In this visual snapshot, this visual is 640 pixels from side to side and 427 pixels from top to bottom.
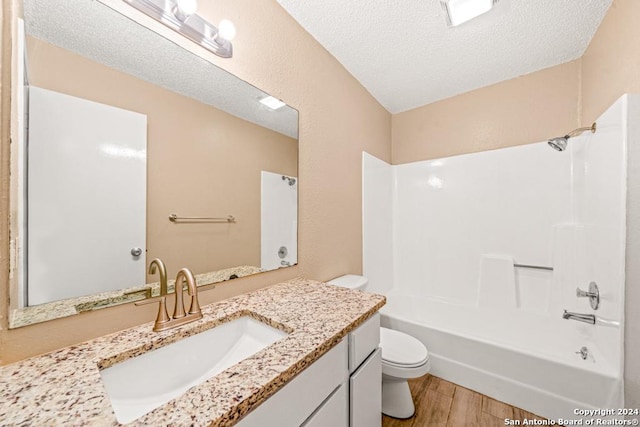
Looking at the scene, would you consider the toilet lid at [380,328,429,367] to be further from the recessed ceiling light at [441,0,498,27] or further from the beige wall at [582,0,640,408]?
the recessed ceiling light at [441,0,498,27]

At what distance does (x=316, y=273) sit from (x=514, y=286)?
72.3 inches

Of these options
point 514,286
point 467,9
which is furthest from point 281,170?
point 514,286

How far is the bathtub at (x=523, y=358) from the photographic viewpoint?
4.68 ft

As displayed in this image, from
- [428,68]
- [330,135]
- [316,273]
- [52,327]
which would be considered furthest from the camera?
[428,68]

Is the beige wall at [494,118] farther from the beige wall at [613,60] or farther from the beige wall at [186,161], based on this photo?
the beige wall at [186,161]

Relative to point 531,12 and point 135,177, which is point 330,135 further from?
point 531,12

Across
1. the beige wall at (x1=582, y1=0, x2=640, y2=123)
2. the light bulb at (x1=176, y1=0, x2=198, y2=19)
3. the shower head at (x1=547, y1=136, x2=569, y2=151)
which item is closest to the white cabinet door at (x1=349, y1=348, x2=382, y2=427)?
the light bulb at (x1=176, y1=0, x2=198, y2=19)

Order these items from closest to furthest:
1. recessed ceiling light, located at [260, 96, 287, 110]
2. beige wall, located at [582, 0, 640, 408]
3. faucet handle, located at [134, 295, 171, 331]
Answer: faucet handle, located at [134, 295, 171, 331] → beige wall, located at [582, 0, 640, 408] → recessed ceiling light, located at [260, 96, 287, 110]

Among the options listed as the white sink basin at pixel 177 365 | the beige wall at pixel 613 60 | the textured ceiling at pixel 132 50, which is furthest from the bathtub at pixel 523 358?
the textured ceiling at pixel 132 50

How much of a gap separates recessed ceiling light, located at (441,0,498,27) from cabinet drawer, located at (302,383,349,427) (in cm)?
203

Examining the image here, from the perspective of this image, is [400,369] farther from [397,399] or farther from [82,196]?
[82,196]

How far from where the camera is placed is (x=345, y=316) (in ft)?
3.10

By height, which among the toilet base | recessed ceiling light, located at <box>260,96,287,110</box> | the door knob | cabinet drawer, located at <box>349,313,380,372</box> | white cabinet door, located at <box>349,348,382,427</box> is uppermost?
recessed ceiling light, located at <box>260,96,287,110</box>

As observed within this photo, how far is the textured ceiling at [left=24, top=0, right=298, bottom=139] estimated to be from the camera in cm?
73
